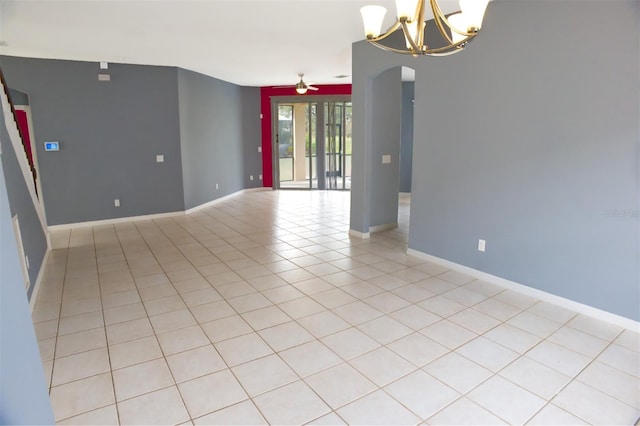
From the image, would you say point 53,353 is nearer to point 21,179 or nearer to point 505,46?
point 21,179

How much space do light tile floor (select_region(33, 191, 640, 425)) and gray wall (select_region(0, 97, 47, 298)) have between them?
0.24 m

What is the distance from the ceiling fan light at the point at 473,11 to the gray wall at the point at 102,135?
563cm

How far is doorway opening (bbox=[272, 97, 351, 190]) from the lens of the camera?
9.44 metres

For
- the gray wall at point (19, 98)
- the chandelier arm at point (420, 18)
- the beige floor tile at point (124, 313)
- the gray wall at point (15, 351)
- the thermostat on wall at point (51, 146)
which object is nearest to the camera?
the gray wall at point (15, 351)

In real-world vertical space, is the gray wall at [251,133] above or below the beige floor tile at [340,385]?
above

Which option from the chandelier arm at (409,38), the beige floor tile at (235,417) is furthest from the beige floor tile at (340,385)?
the chandelier arm at (409,38)

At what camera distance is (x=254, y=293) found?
139 inches

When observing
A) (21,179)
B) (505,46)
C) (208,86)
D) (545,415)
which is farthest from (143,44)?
(545,415)

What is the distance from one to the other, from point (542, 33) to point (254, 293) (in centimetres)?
327

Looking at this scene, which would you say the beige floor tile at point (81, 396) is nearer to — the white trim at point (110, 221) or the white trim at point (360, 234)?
the white trim at point (360, 234)

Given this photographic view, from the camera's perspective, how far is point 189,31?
4.32 meters

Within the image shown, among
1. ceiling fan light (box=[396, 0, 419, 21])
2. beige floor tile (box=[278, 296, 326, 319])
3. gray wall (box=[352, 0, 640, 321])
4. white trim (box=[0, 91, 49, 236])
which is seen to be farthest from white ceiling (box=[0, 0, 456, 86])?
beige floor tile (box=[278, 296, 326, 319])

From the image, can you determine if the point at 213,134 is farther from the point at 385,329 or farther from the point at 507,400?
the point at 507,400

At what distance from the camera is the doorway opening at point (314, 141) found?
9.44m
